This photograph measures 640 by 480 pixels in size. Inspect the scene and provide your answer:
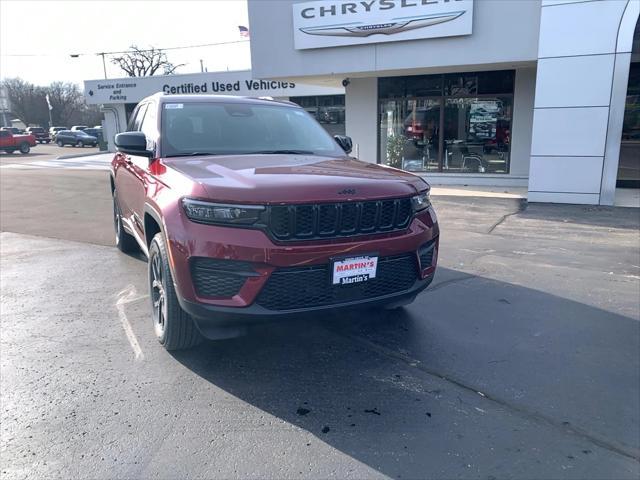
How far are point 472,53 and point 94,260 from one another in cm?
972

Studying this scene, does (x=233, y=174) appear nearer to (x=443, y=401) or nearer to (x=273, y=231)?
(x=273, y=231)

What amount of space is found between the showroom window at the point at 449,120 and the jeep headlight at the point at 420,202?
11.3 m

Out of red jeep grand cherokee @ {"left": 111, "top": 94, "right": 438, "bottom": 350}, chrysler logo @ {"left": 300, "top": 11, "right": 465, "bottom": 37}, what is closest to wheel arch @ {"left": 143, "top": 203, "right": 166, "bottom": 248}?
red jeep grand cherokee @ {"left": 111, "top": 94, "right": 438, "bottom": 350}

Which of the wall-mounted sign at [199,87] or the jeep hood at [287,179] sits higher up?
the wall-mounted sign at [199,87]

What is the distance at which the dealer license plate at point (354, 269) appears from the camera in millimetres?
3248

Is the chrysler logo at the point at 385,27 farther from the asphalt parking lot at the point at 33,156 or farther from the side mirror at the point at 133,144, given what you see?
the asphalt parking lot at the point at 33,156

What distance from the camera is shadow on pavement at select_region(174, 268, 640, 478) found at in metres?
2.70

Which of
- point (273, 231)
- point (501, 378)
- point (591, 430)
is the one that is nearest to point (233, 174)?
point (273, 231)

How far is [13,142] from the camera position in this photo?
37031 millimetres

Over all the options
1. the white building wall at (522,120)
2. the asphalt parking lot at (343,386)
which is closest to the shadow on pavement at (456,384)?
the asphalt parking lot at (343,386)

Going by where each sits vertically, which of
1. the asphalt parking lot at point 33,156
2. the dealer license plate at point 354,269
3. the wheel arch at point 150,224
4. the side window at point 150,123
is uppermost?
the side window at point 150,123

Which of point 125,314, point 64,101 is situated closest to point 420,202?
point 125,314

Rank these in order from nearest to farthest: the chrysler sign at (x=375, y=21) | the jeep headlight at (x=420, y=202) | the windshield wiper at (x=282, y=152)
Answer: the jeep headlight at (x=420, y=202)
the windshield wiper at (x=282, y=152)
the chrysler sign at (x=375, y=21)

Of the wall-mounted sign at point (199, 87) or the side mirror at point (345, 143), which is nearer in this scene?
the side mirror at point (345, 143)
